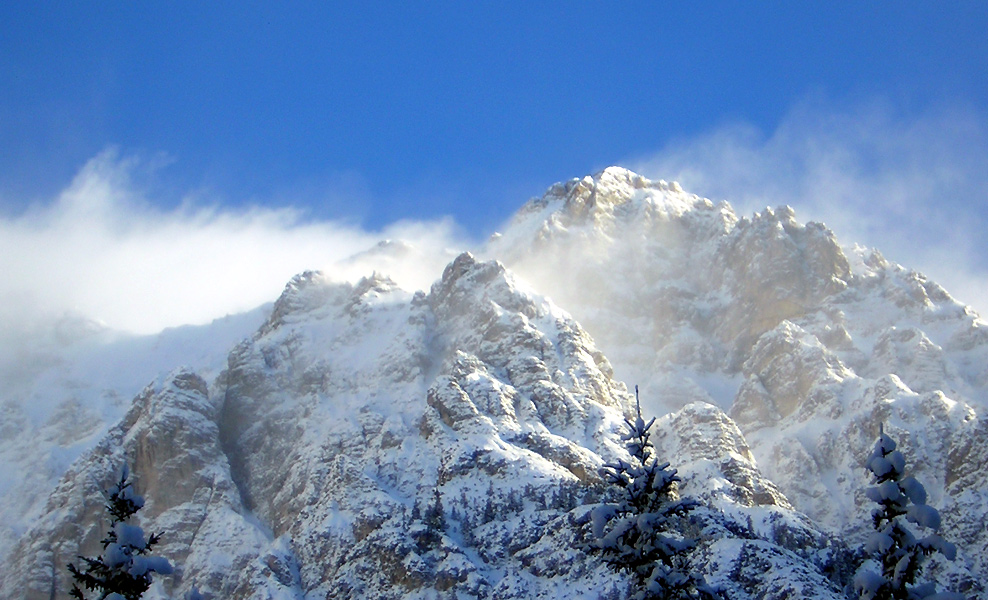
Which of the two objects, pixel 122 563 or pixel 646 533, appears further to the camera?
pixel 122 563

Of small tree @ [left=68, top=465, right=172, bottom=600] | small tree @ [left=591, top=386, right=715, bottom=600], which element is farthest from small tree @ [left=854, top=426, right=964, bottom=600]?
small tree @ [left=68, top=465, right=172, bottom=600]

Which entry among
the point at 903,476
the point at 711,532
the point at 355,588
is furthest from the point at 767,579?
the point at 903,476

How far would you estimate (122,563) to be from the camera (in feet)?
141

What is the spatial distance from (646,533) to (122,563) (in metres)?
20.7

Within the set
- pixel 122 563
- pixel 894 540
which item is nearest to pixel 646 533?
pixel 894 540

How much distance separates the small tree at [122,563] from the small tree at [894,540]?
26420 millimetres

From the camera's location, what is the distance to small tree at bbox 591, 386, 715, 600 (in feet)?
138

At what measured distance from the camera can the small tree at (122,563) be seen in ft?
140

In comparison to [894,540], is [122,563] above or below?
below

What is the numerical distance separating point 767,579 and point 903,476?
110432 millimetres

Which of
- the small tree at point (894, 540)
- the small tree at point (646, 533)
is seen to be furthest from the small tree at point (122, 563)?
the small tree at point (894, 540)

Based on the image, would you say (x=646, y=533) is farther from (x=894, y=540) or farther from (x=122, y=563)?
(x=122, y=563)

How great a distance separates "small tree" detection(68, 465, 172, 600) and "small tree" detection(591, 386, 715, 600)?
1734 centimetres

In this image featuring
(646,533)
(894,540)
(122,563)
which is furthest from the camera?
(122,563)
